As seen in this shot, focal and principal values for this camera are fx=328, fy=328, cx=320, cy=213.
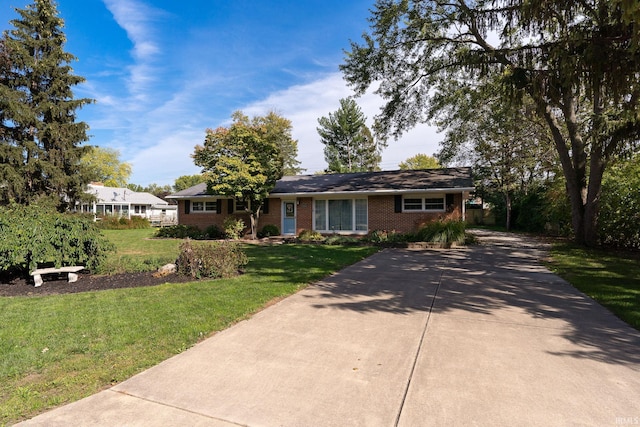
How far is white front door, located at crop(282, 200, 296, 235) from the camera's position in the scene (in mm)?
18672

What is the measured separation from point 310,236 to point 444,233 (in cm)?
621

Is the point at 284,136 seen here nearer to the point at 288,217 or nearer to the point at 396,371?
the point at 288,217

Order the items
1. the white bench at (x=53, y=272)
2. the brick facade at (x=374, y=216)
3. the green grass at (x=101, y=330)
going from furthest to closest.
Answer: the brick facade at (x=374, y=216) → the white bench at (x=53, y=272) → the green grass at (x=101, y=330)

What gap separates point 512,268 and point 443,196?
286 inches

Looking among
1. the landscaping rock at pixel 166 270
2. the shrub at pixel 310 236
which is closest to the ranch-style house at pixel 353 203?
the shrub at pixel 310 236

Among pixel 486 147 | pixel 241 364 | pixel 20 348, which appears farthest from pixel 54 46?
pixel 486 147

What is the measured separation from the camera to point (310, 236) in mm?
16234

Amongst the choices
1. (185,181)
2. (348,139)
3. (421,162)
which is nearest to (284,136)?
(348,139)

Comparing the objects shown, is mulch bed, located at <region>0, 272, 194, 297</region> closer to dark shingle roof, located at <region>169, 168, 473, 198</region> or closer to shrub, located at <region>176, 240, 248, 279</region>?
shrub, located at <region>176, 240, 248, 279</region>

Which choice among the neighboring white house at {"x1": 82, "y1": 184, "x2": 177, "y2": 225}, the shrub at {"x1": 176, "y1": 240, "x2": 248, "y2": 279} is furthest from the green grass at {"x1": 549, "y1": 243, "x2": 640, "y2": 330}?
the neighboring white house at {"x1": 82, "y1": 184, "x2": 177, "y2": 225}

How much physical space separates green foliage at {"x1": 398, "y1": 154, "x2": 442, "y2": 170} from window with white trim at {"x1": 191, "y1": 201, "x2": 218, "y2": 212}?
114 ft

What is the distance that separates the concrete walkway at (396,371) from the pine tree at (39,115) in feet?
64.3

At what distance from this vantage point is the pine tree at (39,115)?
17.4 meters

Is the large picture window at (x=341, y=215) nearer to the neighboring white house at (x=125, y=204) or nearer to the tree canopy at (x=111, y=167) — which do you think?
the neighboring white house at (x=125, y=204)
